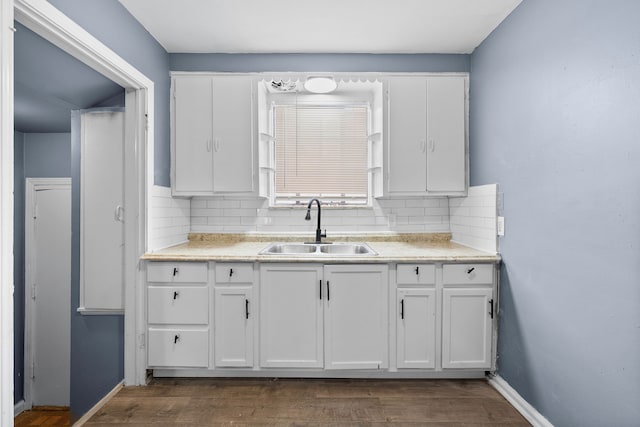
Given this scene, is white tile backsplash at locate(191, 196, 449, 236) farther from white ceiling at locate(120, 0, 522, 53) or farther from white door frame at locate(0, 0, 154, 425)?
white ceiling at locate(120, 0, 522, 53)

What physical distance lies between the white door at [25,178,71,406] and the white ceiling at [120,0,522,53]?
264 cm

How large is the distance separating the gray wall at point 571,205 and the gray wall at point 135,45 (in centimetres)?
252

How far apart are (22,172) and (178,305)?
10.8 feet

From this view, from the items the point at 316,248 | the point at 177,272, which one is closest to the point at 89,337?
the point at 177,272

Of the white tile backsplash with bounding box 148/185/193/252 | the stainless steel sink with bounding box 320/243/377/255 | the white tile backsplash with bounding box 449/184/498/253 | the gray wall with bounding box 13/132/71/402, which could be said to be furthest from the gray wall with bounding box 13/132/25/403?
the white tile backsplash with bounding box 449/184/498/253

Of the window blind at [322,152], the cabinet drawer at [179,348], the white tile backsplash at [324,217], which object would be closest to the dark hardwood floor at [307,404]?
the cabinet drawer at [179,348]

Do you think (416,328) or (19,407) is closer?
(416,328)

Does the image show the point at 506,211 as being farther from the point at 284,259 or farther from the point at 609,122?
the point at 284,259

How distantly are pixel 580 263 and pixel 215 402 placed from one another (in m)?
2.22

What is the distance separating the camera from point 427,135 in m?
2.71

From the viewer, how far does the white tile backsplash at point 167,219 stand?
2.45 m

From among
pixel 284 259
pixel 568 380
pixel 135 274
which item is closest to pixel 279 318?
pixel 284 259

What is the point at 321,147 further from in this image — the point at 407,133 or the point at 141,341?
the point at 141,341

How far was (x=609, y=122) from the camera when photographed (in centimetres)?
141
